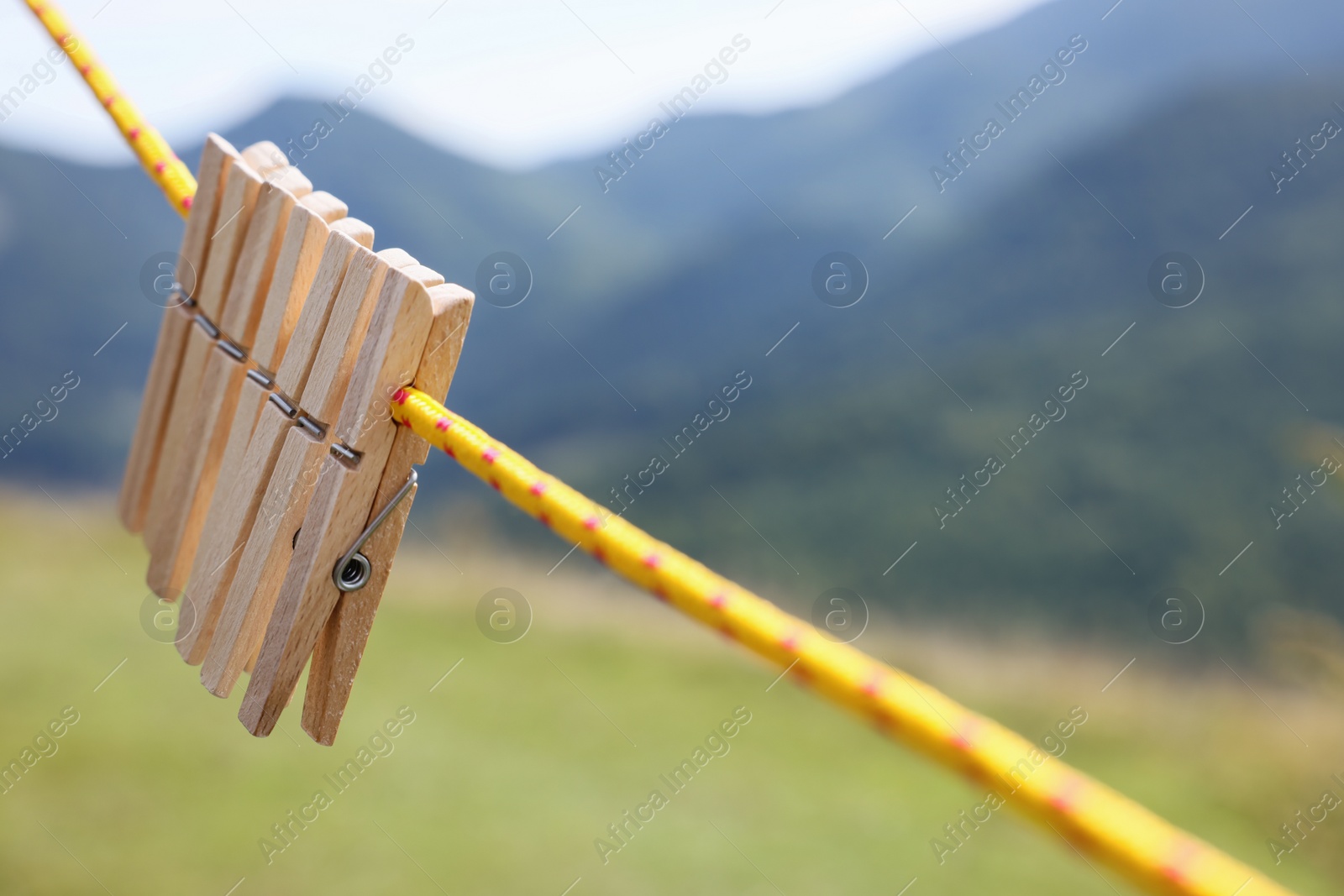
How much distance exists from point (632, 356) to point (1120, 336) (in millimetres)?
3420

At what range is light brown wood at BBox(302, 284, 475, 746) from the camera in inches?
42.8

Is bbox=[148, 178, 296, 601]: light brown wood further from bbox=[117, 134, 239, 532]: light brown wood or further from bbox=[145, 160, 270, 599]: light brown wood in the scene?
bbox=[117, 134, 239, 532]: light brown wood

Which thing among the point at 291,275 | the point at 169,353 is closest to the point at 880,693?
the point at 291,275

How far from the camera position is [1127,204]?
7164 millimetres

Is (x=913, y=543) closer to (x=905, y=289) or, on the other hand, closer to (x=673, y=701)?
(x=673, y=701)

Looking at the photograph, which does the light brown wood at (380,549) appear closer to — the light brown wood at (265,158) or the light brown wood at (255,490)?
the light brown wood at (255,490)

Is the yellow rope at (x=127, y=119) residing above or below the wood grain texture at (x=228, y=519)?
above

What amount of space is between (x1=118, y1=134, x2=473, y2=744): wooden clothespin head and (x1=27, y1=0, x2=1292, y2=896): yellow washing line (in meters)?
0.08

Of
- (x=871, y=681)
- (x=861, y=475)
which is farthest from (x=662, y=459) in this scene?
(x=871, y=681)

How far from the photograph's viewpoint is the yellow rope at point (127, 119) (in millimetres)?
1614

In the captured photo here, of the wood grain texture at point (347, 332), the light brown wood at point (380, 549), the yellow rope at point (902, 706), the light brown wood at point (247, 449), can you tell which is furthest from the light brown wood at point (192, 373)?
the yellow rope at point (902, 706)

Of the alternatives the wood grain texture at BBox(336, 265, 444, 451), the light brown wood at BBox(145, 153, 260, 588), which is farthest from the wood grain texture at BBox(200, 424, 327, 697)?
the light brown wood at BBox(145, 153, 260, 588)

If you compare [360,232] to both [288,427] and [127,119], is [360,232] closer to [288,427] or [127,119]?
[288,427]

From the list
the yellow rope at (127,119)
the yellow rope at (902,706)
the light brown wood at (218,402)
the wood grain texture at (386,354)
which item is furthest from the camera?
the yellow rope at (127,119)
